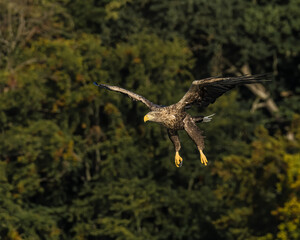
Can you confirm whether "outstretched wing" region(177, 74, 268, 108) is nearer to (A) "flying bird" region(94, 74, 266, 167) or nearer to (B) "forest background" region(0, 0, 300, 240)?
(A) "flying bird" region(94, 74, 266, 167)

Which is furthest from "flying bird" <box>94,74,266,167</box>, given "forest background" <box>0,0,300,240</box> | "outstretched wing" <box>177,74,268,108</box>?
"forest background" <box>0,0,300,240</box>

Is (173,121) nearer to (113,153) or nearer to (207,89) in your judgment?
(207,89)

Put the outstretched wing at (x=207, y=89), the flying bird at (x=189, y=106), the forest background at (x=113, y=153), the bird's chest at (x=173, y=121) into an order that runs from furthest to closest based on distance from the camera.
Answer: the forest background at (x=113, y=153), the bird's chest at (x=173, y=121), the flying bird at (x=189, y=106), the outstretched wing at (x=207, y=89)

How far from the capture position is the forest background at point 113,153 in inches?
→ 1383

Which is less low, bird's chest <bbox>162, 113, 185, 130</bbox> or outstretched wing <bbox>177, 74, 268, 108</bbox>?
outstretched wing <bbox>177, 74, 268, 108</bbox>

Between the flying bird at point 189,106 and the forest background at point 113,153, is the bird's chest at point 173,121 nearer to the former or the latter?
the flying bird at point 189,106

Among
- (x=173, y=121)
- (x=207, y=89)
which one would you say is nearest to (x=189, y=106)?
(x=173, y=121)

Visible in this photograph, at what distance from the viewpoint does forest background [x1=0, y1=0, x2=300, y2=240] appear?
3512cm

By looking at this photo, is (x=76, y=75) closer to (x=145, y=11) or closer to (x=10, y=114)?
(x=10, y=114)

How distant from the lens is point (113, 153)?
38.2 metres

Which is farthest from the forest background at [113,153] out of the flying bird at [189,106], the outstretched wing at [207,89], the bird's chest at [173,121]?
the outstretched wing at [207,89]

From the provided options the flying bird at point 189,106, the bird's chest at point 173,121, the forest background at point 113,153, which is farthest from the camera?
the forest background at point 113,153

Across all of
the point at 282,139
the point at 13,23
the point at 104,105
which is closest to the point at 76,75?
the point at 104,105

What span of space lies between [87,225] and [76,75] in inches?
306
